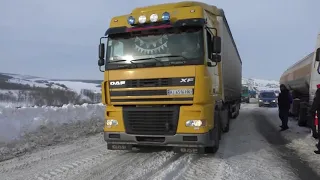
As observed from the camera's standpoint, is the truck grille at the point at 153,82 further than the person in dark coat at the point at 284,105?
No

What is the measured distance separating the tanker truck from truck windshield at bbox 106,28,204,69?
504cm

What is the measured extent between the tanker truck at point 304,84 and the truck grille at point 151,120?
222 inches

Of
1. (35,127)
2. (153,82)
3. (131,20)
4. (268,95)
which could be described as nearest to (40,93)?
(268,95)

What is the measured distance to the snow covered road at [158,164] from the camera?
5527 mm

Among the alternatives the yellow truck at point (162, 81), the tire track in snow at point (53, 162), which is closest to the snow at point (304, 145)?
the yellow truck at point (162, 81)

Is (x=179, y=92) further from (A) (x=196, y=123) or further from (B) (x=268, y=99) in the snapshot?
(B) (x=268, y=99)

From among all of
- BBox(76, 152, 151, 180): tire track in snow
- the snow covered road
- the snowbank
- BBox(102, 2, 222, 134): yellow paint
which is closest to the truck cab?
the snowbank

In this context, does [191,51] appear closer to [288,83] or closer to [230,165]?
[230,165]

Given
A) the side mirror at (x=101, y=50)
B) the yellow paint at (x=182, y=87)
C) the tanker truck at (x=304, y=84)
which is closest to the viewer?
the yellow paint at (x=182, y=87)

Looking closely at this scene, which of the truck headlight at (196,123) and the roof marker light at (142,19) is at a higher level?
the roof marker light at (142,19)

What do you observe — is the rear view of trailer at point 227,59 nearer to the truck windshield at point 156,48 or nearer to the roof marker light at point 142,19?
the truck windshield at point 156,48

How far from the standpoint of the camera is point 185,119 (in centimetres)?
654

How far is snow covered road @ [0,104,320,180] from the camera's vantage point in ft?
18.1

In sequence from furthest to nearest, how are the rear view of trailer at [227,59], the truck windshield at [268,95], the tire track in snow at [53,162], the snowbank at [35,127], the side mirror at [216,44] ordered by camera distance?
the truck windshield at [268,95]
the rear view of trailer at [227,59]
the snowbank at [35,127]
the side mirror at [216,44]
the tire track in snow at [53,162]
